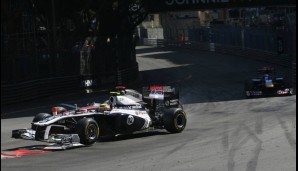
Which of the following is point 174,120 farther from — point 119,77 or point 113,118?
point 119,77

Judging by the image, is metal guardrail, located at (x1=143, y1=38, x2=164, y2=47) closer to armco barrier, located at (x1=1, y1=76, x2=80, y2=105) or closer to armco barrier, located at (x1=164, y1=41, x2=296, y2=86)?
armco barrier, located at (x1=164, y1=41, x2=296, y2=86)

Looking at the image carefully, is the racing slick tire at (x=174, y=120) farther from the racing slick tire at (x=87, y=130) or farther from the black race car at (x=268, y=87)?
the black race car at (x=268, y=87)

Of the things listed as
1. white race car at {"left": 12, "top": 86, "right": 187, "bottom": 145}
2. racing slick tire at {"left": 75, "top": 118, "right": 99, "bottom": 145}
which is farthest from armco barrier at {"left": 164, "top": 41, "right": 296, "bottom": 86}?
racing slick tire at {"left": 75, "top": 118, "right": 99, "bottom": 145}

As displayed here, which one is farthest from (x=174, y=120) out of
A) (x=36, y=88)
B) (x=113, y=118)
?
(x=36, y=88)

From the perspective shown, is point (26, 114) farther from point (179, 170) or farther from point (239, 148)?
point (179, 170)

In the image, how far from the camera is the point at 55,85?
107 ft

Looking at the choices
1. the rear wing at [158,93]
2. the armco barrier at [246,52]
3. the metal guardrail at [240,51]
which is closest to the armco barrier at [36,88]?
the armco barrier at [246,52]

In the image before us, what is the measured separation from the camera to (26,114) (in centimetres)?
2528

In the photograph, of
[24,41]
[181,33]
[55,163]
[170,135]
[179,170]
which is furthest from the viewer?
[181,33]

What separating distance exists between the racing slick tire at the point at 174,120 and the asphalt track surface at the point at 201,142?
0.99 feet

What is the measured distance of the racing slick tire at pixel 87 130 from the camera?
14.6m

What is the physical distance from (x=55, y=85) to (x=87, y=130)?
1820cm

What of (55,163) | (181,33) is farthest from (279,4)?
(181,33)

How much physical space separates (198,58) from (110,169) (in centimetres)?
4270
